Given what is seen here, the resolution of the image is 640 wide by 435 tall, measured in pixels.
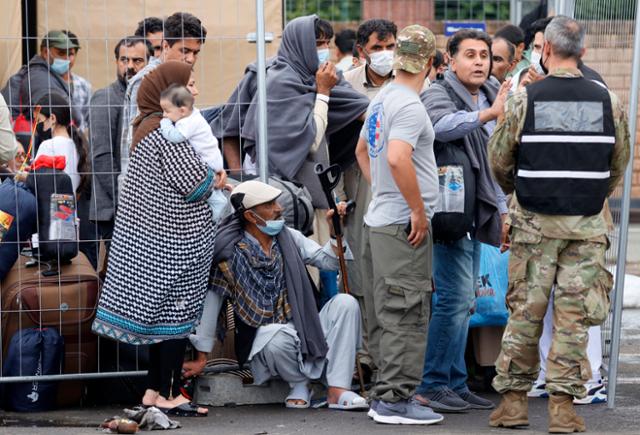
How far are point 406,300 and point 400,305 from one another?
39mm

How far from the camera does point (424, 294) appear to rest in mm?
6477

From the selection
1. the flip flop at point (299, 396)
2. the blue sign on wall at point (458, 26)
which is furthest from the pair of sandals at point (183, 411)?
the blue sign on wall at point (458, 26)

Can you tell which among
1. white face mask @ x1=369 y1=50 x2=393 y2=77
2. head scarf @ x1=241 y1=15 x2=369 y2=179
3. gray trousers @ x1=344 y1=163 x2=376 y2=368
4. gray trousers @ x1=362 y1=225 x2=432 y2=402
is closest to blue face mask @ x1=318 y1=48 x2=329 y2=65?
white face mask @ x1=369 y1=50 x2=393 y2=77

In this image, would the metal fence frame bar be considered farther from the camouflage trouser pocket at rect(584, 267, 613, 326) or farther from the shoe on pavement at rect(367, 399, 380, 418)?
the camouflage trouser pocket at rect(584, 267, 613, 326)

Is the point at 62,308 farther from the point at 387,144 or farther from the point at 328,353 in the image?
the point at 387,144

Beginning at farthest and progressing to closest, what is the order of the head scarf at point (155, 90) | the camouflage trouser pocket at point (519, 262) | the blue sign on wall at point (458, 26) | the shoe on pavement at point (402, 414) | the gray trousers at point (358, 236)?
the blue sign on wall at point (458, 26) < the gray trousers at point (358, 236) < the head scarf at point (155, 90) < the shoe on pavement at point (402, 414) < the camouflage trouser pocket at point (519, 262)

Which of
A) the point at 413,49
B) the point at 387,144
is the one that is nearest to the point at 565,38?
the point at 413,49

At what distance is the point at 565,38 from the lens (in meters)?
6.23

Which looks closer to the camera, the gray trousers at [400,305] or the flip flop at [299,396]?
the gray trousers at [400,305]

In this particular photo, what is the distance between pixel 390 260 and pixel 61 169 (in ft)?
6.28

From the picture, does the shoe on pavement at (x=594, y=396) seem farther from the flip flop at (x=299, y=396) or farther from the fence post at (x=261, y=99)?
the fence post at (x=261, y=99)

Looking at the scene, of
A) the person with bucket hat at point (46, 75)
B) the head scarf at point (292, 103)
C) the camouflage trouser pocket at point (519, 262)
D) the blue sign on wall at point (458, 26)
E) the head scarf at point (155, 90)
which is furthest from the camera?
the blue sign on wall at point (458, 26)

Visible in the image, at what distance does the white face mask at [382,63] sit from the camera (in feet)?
26.4

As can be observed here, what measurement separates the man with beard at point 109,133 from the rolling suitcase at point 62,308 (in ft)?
1.22
